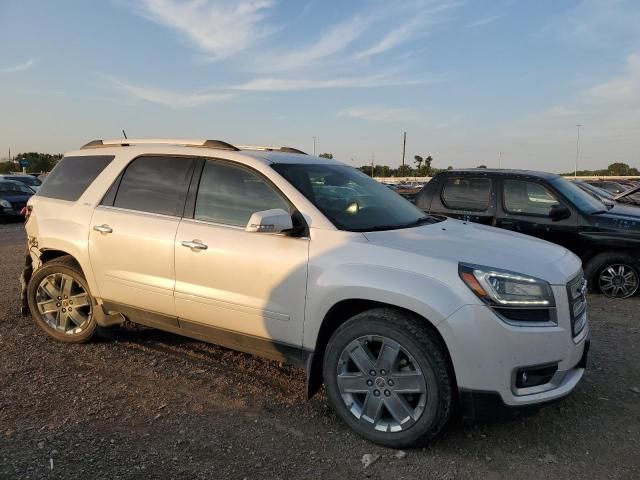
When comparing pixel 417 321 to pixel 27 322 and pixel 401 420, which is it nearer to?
pixel 401 420

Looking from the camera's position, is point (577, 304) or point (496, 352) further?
point (577, 304)

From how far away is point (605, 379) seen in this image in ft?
13.9

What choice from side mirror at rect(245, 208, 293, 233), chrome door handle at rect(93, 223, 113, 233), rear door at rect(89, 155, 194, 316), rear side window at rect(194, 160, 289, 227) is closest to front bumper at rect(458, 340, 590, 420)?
side mirror at rect(245, 208, 293, 233)

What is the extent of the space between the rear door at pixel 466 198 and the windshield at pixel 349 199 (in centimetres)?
341

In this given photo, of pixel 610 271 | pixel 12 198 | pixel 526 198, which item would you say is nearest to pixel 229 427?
pixel 526 198

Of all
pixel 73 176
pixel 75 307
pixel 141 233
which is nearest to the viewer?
pixel 141 233

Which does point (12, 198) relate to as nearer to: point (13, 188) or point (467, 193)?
point (13, 188)

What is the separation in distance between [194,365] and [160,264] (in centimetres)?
96

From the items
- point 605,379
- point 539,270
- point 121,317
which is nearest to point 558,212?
point 605,379

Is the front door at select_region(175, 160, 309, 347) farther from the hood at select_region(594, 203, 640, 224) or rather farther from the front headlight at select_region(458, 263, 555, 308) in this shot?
the hood at select_region(594, 203, 640, 224)

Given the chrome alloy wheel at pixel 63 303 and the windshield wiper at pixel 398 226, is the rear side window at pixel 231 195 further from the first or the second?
the chrome alloy wheel at pixel 63 303

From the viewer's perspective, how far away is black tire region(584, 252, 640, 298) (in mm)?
6836

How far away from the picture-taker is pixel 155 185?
4.25 m

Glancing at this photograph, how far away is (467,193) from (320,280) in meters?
5.04
